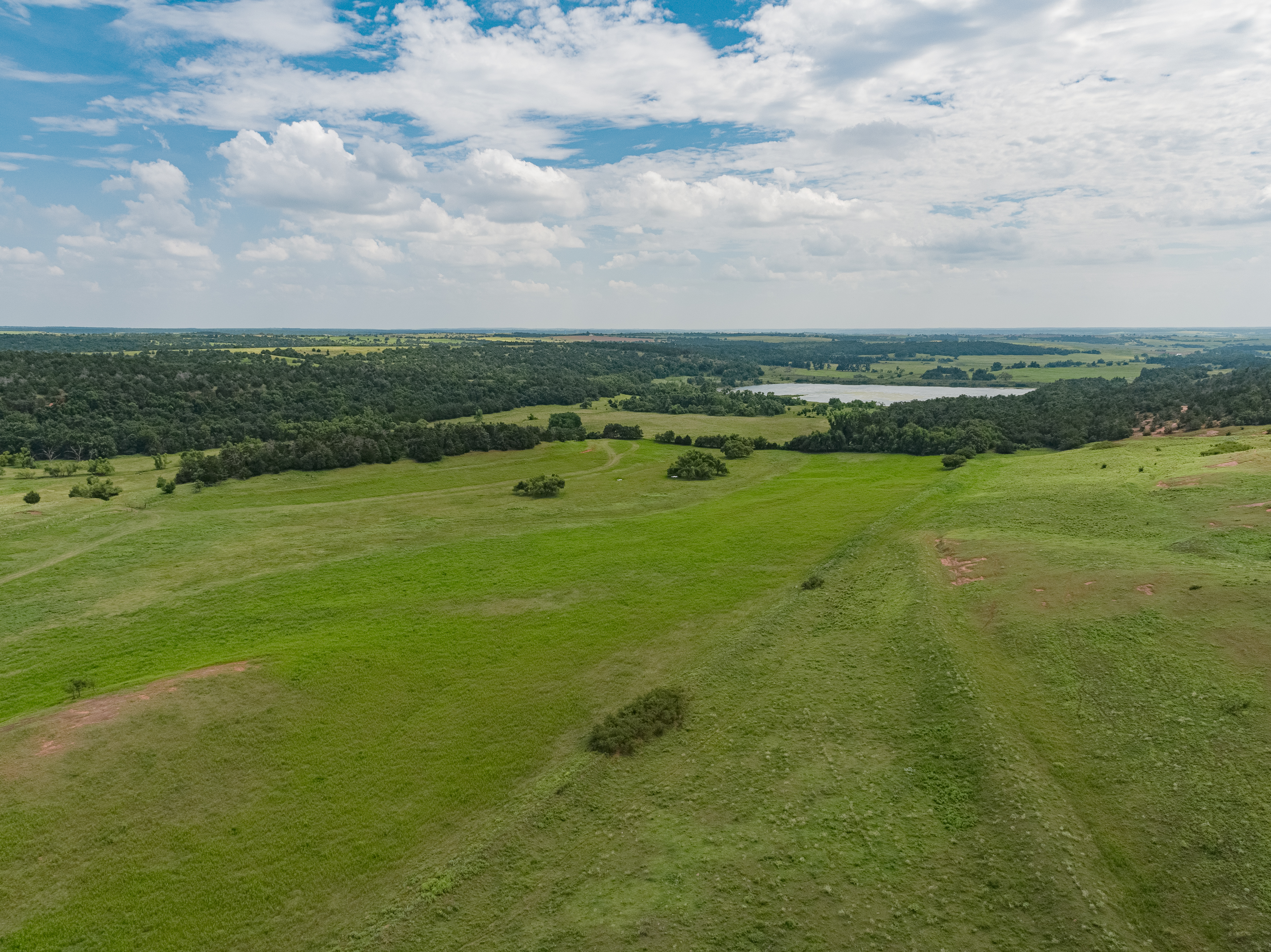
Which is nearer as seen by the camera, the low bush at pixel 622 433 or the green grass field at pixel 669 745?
the green grass field at pixel 669 745

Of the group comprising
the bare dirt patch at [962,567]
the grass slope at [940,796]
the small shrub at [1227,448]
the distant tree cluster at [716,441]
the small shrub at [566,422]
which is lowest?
the grass slope at [940,796]

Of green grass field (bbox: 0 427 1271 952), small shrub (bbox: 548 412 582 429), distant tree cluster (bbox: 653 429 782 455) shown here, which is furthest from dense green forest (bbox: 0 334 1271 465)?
green grass field (bbox: 0 427 1271 952)

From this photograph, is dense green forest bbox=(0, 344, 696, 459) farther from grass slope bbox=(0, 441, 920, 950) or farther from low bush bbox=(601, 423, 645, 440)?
low bush bbox=(601, 423, 645, 440)

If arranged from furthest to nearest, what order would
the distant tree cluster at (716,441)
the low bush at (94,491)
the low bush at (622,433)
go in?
the low bush at (622,433) → the distant tree cluster at (716,441) → the low bush at (94,491)

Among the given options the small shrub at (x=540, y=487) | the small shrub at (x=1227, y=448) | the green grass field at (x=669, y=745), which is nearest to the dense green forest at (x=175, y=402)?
the small shrub at (x=540, y=487)

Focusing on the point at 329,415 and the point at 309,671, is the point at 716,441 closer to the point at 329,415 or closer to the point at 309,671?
the point at 329,415

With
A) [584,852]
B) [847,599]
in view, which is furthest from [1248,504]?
[584,852]

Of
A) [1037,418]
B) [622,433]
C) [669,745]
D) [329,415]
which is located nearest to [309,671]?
[669,745]

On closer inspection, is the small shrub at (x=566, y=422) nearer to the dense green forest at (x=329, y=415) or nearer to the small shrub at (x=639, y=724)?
the dense green forest at (x=329, y=415)
